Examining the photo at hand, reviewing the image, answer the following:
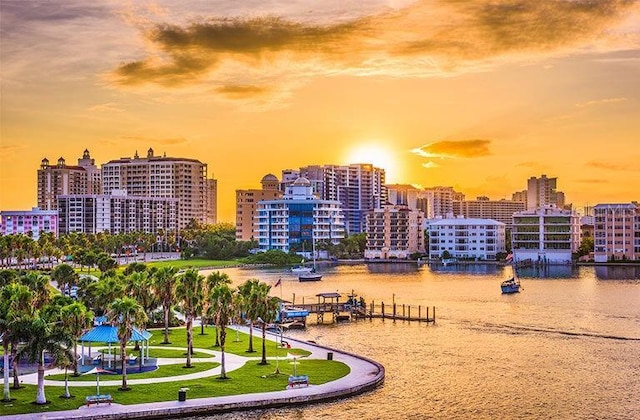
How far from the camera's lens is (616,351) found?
80.1 m

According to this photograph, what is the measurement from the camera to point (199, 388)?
187 feet

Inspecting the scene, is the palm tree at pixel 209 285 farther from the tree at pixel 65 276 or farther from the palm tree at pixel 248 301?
the tree at pixel 65 276

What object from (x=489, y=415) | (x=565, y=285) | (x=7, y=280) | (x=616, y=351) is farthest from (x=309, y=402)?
(x=565, y=285)

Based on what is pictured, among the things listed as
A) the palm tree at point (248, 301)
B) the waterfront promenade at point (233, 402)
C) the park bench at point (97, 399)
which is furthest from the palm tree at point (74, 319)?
the palm tree at point (248, 301)

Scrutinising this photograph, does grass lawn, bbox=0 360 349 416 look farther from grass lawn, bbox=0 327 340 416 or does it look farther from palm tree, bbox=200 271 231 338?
palm tree, bbox=200 271 231 338

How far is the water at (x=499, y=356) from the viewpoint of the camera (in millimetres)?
56469

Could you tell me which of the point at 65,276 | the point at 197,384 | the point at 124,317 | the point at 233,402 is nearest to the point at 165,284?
the point at 197,384

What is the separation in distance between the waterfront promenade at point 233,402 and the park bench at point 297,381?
1.67ft

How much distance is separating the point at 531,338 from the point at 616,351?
10966mm

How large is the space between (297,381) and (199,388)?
7.31 meters

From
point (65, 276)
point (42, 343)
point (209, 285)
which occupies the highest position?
point (209, 285)

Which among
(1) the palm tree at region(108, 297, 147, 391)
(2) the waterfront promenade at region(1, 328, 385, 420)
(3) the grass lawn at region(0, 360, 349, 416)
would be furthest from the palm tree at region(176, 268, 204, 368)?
(1) the palm tree at region(108, 297, 147, 391)

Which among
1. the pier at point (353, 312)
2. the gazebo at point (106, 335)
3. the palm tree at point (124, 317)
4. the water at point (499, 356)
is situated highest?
the palm tree at point (124, 317)

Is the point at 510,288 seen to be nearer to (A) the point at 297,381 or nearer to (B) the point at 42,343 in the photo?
(A) the point at 297,381
